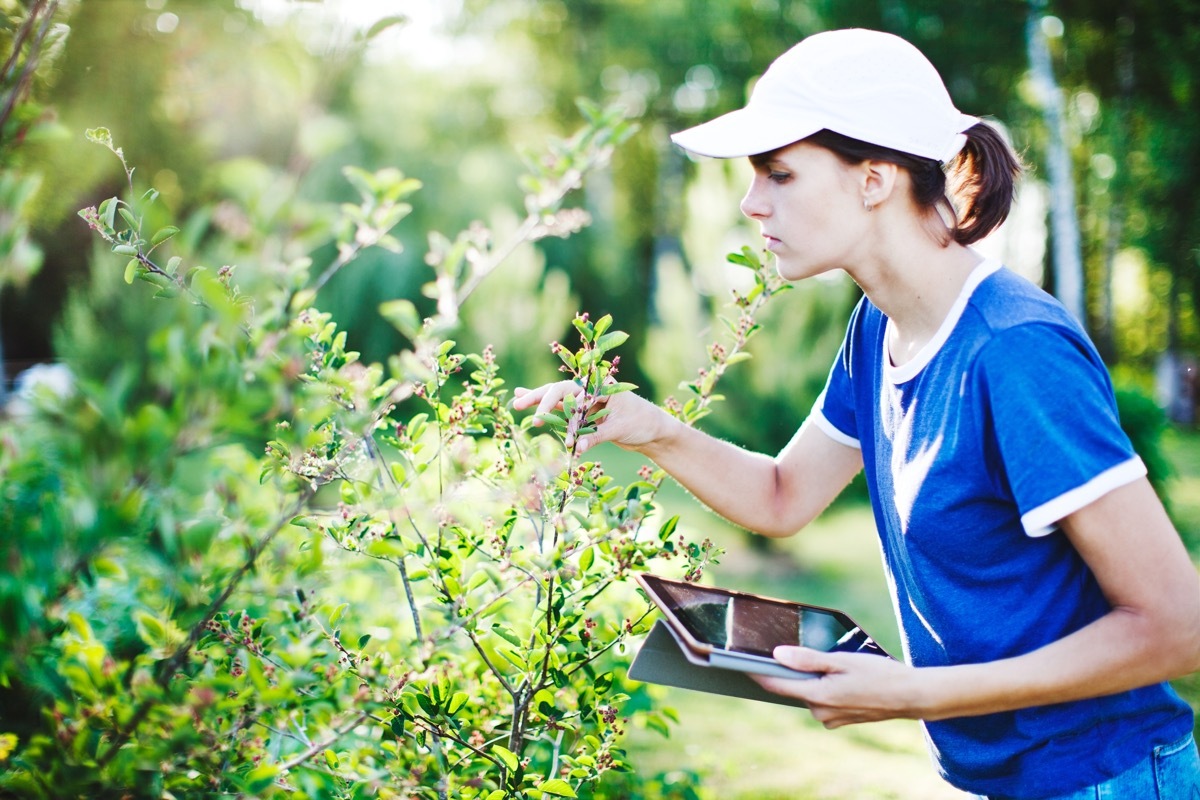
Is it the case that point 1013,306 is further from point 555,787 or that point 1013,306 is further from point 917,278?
point 555,787

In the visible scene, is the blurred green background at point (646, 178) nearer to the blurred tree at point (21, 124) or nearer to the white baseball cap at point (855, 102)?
the blurred tree at point (21, 124)

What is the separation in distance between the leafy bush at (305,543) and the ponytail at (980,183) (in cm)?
43

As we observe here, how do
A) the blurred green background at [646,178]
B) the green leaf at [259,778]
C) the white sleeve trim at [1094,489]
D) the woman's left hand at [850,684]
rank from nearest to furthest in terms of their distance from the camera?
1. the green leaf at [259,778]
2. the white sleeve trim at [1094,489]
3. the woman's left hand at [850,684]
4. the blurred green background at [646,178]

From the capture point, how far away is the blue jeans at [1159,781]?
129 cm

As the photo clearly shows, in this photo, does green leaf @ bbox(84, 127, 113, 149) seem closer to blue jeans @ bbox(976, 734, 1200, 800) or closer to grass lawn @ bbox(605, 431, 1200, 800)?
grass lawn @ bbox(605, 431, 1200, 800)

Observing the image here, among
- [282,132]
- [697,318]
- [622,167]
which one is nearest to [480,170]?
[282,132]

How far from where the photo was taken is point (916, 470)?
4.58 feet

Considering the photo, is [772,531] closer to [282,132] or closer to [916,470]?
[916,470]

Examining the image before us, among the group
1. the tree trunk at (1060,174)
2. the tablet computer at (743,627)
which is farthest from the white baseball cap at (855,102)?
the tree trunk at (1060,174)

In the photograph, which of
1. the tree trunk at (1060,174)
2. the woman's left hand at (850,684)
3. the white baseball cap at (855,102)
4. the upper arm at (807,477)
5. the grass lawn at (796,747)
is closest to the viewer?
the woman's left hand at (850,684)

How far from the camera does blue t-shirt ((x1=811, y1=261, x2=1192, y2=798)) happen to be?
118cm

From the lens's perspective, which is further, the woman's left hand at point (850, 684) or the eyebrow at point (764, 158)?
the eyebrow at point (764, 158)

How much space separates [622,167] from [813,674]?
22.5m

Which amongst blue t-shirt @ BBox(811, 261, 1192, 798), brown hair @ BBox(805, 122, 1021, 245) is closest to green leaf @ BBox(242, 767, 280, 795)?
blue t-shirt @ BBox(811, 261, 1192, 798)
